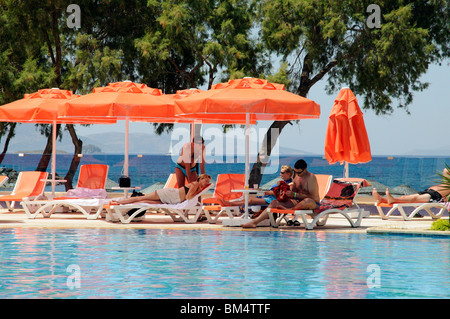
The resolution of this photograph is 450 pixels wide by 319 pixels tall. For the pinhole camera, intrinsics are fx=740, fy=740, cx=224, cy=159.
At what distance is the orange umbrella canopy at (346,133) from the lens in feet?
49.8

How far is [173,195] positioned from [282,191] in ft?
7.07

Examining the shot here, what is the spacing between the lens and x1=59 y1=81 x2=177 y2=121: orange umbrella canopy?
1398cm

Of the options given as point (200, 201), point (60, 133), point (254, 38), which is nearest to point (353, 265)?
point (200, 201)

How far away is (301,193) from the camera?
42.2ft

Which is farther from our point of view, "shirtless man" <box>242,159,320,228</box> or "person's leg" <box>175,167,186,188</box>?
"person's leg" <box>175,167,186,188</box>

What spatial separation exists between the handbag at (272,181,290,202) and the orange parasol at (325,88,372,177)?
280cm

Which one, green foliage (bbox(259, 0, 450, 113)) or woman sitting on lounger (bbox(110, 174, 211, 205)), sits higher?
green foliage (bbox(259, 0, 450, 113))

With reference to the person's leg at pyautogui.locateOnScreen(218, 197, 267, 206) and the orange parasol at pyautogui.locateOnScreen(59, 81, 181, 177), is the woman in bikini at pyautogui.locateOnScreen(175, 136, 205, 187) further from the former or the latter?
the orange parasol at pyautogui.locateOnScreen(59, 81, 181, 177)

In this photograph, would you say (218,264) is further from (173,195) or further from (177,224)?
(177,224)

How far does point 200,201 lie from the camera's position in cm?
1445

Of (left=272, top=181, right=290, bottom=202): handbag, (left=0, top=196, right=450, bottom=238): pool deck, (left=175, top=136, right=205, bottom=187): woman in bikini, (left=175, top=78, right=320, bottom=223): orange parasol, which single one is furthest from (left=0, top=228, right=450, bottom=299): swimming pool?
(left=175, top=78, right=320, bottom=223): orange parasol

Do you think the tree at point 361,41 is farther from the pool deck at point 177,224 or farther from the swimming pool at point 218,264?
the swimming pool at point 218,264
